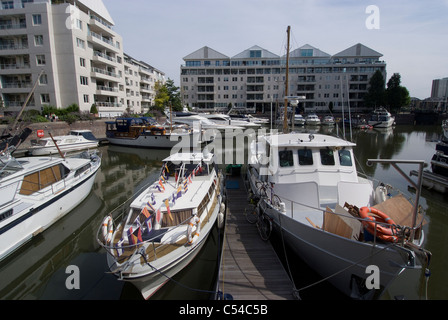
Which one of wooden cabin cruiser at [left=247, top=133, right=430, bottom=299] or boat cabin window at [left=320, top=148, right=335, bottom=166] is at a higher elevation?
boat cabin window at [left=320, top=148, right=335, bottom=166]

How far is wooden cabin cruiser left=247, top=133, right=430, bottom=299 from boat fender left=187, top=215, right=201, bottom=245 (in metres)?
2.46

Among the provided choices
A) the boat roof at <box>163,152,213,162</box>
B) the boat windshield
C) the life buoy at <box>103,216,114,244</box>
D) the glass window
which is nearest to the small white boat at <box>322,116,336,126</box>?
the boat roof at <box>163,152,213,162</box>

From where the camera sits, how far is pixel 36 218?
9086 millimetres

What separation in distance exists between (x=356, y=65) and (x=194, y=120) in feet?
177

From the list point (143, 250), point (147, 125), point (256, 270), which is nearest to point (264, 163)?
point (256, 270)

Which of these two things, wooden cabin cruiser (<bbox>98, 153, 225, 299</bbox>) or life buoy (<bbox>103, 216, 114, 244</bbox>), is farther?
life buoy (<bbox>103, 216, 114, 244</bbox>)

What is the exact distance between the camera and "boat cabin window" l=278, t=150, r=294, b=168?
9.20 m

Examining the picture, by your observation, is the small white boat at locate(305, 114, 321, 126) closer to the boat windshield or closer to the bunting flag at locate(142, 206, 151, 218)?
the bunting flag at locate(142, 206, 151, 218)

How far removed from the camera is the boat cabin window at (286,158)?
362 inches

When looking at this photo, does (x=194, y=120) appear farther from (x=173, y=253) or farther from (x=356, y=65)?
(x=356, y=65)

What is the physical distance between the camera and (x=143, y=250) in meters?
5.88

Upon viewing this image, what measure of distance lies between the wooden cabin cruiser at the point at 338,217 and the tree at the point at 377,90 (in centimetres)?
6616

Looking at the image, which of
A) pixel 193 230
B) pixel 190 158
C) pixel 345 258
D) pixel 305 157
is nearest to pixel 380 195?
pixel 305 157

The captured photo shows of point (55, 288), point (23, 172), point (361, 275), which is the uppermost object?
point (23, 172)
